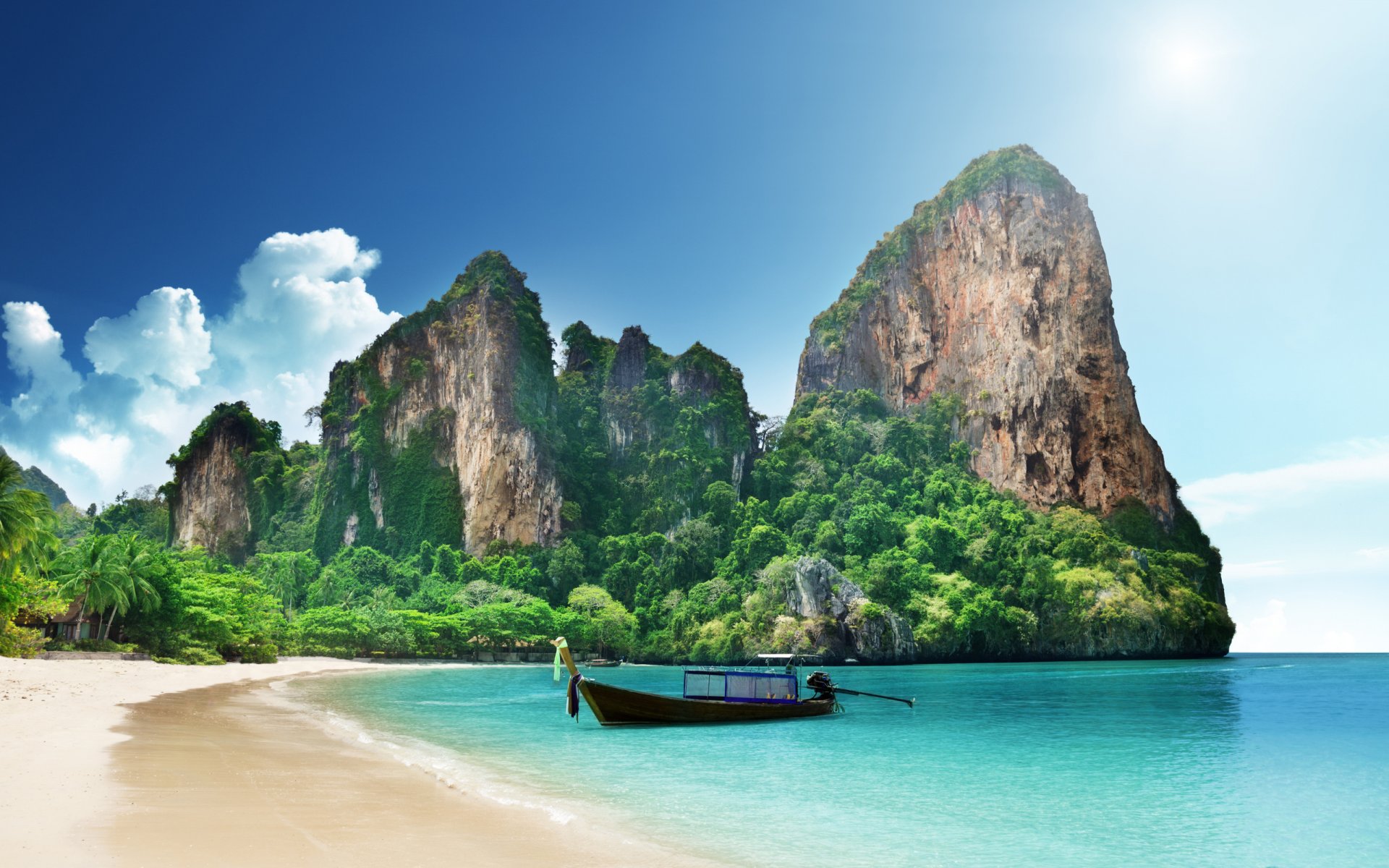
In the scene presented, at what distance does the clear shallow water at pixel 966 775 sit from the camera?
1084 cm

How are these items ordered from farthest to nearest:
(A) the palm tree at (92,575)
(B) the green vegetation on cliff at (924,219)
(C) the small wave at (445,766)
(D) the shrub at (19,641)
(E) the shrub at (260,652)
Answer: (B) the green vegetation on cliff at (924,219)
(E) the shrub at (260,652)
(A) the palm tree at (92,575)
(D) the shrub at (19,641)
(C) the small wave at (445,766)

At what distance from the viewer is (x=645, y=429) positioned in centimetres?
10388

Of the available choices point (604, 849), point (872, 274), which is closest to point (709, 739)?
point (604, 849)

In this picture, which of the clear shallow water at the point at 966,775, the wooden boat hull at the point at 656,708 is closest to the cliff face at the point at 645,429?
the clear shallow water at the point at 966,775

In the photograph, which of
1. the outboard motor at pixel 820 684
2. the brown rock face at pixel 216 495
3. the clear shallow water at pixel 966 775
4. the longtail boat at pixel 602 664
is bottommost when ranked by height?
the longtail boat at pixel 602 664

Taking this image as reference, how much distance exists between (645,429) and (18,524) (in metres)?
77.2

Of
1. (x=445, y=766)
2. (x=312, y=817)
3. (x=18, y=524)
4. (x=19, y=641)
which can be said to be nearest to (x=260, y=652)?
(x=19, y=641)

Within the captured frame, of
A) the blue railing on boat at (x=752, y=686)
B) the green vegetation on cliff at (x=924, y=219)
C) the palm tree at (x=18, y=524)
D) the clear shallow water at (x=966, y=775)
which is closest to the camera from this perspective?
the clear shallow water at (x=966, y=775)

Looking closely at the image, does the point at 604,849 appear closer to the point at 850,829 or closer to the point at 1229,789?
the point at 850,829

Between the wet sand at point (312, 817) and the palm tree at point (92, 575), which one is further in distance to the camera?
the palm tree at point (92, 575)

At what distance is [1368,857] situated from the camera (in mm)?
10828

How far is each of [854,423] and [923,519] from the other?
19.6 metres

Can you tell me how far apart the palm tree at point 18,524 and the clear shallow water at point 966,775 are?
36.5 ft

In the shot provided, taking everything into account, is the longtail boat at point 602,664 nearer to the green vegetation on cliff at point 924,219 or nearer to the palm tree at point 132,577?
the palm tree at point 132,577
